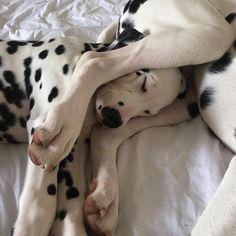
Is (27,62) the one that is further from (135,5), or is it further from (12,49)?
(135,5)

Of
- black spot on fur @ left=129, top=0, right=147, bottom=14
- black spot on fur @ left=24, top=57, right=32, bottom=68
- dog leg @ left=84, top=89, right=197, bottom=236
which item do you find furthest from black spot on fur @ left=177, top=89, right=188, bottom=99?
black spot on fur @ left=24, top=57, right=32, bottom=68

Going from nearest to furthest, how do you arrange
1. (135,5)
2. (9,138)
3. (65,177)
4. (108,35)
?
(65,177)
(9,138)
(135,5)
(108,35)

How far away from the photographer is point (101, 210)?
0.90m

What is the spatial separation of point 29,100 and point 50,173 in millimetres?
212

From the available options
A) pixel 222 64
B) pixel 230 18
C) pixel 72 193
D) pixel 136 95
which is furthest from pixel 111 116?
pixel 230 18

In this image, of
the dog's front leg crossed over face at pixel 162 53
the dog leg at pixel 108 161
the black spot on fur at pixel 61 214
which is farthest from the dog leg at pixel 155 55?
the black spot on fur at pixel 61 214

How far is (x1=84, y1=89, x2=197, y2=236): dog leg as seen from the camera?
0.89m

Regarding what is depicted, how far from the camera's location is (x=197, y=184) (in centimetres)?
95

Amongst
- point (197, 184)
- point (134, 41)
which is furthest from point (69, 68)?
point (197, 184)

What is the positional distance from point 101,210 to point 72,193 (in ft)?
0.31

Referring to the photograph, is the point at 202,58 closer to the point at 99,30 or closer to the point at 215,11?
the point at 215,11

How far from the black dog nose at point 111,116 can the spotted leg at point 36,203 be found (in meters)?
0.16

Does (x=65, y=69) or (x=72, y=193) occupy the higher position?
(x=65, y=69)

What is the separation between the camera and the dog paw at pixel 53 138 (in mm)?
881
